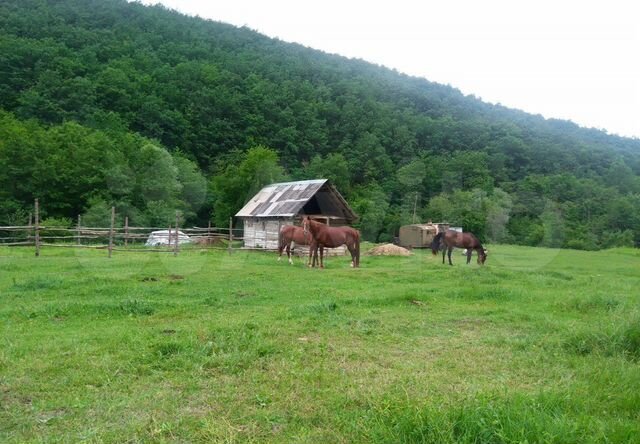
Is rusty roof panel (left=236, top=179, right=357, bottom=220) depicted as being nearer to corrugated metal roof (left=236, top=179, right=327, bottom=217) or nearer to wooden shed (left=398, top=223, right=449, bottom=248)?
corrugated metal roof (left=236, top=179, right=327, bottom=217)

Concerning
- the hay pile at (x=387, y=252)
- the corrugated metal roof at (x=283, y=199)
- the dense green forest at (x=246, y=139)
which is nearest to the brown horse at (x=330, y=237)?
the hay pile at (x=387, y=252)

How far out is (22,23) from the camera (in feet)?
198

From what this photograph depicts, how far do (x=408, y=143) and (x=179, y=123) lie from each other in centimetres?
3049

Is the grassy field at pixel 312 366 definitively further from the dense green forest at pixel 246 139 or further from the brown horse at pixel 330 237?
the dense green forest at pixel 246 139

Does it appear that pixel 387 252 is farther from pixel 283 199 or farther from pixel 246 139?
pixel 246 139

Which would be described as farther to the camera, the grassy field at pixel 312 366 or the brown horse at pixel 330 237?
the brown horse at pixel 330 237

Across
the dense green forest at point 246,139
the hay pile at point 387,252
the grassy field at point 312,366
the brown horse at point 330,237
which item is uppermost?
the dense green forest at point 246,139

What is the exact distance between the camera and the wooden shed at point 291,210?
2639 centimetres

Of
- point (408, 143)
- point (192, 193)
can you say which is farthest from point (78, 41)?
point (408, 143)

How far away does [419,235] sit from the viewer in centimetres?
3466

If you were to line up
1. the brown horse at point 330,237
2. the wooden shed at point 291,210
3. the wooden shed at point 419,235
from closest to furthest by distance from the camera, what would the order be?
the brown horse at point 330,237 → the wooden shed at point 291,210 → the wooden shed at point 419,235

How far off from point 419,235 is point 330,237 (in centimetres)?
1764

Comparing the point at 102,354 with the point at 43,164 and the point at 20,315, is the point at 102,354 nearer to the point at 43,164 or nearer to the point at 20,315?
the point at 20,315

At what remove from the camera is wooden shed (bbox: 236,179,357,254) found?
26391 mm
